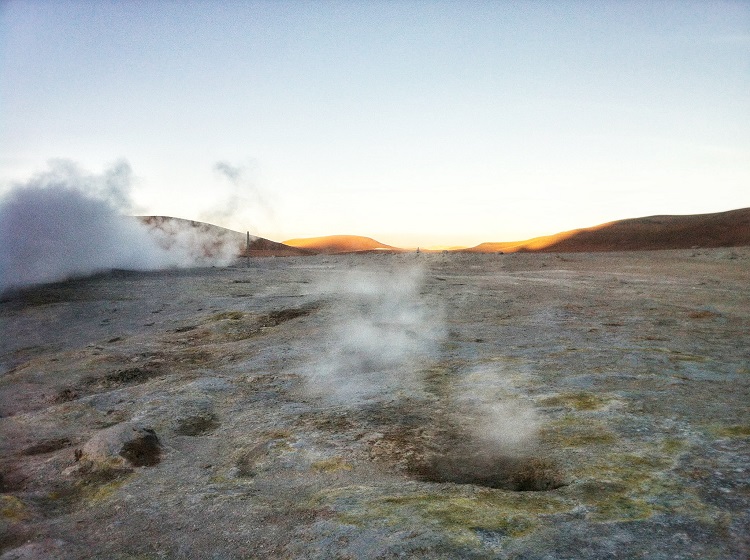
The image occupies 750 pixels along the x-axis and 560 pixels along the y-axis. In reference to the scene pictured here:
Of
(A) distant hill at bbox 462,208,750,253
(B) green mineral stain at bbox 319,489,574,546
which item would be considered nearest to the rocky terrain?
(B) green mineral stain at bbox 319,489,574,546

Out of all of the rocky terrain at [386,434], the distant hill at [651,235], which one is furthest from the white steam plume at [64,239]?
the distant hill at [651,235]

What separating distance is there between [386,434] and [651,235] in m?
38.3

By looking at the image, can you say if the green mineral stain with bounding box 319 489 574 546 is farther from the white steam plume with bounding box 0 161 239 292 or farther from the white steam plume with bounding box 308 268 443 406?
the white steam plume with bounding box 0 161 239 292

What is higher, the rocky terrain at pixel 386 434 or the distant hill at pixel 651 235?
the distant hill at pixel 651 235

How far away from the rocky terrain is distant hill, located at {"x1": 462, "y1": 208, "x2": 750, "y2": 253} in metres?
27.5

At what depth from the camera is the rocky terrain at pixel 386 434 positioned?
294cm

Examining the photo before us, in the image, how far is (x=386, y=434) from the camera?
14.2 feet

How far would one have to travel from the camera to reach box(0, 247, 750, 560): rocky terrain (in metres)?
2.94

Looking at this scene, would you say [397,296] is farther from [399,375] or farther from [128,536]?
[128,536]

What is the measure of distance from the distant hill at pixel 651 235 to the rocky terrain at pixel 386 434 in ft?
90.1

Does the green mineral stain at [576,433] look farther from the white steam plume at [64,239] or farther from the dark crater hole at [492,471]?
the white steam plume at [64,239]

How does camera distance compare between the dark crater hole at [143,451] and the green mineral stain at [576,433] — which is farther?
the dark crater hole at [143,451]

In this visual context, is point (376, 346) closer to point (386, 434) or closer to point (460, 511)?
point (386, 434)

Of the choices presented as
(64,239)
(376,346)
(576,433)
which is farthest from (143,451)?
(64,239)
